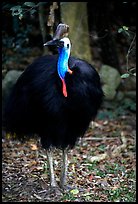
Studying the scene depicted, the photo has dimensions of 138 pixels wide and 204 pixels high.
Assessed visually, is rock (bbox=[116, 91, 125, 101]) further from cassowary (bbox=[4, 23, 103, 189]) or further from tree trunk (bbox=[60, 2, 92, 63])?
cassowary (bbox=[4, 23, 103, 189])

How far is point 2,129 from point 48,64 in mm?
2042

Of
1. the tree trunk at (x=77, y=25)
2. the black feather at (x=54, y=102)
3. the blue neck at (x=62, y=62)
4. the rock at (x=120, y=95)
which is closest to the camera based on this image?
the blue neck at (x=62, y=62)

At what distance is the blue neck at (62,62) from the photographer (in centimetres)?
398

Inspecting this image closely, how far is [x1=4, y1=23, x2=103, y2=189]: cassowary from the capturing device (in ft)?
13.4

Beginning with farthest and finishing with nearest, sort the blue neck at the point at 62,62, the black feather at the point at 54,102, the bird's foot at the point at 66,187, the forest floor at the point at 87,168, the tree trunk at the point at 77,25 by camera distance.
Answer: the tree trunk at the point at 77,25, the bird's foot at the point at 66,187, the forest floor at the point at 87,168, the black feather at the point at 54,102, the blue neck at the point at 62,62

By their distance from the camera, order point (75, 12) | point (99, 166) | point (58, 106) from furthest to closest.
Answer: point (75, 12), point (99, 166), point (58, 106)

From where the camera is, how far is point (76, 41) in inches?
280

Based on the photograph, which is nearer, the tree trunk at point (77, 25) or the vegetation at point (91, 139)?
the vegetation at point (91, 139)

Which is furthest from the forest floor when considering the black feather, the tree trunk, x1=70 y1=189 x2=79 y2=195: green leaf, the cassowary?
the tree trunk

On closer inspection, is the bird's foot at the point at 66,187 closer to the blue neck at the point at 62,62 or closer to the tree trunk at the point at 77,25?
the blue neck at the point at 62,62

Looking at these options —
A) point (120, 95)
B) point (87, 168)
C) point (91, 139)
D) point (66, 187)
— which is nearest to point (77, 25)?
point (120, 95)

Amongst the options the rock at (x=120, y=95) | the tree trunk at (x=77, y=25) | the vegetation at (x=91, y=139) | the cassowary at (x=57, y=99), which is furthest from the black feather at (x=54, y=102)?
the rock at (x=120, y=95)

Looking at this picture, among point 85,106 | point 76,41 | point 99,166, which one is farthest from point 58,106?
point 76,41

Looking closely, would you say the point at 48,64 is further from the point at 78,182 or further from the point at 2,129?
the point at 2,129
